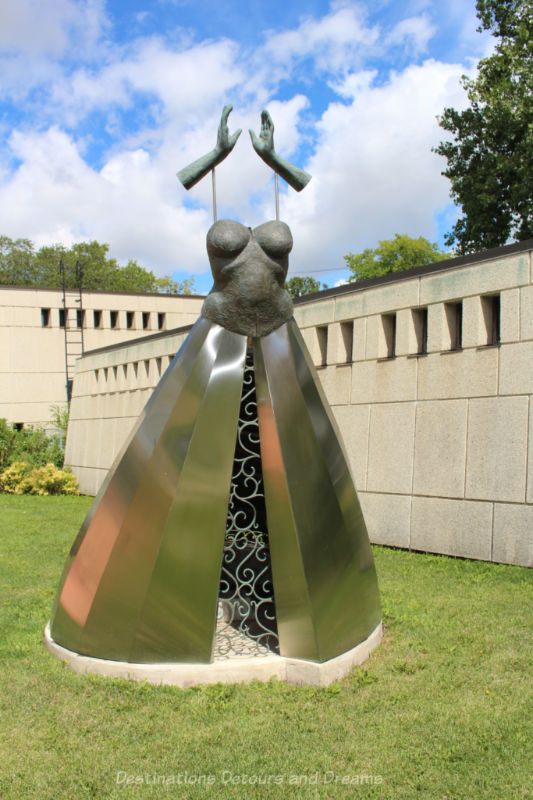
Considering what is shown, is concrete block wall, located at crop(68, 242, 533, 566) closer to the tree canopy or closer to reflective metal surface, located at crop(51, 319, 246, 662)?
reflective metal surface, located at crop(51, 319, 246, 662)

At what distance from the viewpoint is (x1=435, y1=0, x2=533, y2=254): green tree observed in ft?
59.5

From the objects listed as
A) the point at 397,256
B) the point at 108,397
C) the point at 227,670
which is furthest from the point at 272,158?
the point at 397,256

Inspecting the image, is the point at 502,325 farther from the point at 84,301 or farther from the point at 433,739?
the point at 84,301

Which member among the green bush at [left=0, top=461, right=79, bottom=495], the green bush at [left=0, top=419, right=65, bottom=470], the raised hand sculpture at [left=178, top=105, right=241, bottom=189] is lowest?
the green bush at [left=0, top=461, right=79, bottom=495]

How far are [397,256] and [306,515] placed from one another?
39593 millimetres

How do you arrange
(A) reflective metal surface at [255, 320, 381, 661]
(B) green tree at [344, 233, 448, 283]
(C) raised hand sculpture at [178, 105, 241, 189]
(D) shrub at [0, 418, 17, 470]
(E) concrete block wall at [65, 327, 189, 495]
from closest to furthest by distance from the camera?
(A) reflective metal surface at [255, 320, 381, 661], (C) raised hand sculpture at [178, 105, 241, 189], (E) concrete block wall at [65, 327, 189, 495], (D) shrub at [0, 418, 17, 470], (B) green tree at [344, 233, 448, 283]

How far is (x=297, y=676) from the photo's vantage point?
5.05 meters

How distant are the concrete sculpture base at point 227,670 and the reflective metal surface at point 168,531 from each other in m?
0.07

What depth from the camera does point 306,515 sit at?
5.08m

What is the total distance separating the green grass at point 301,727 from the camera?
12.4ft

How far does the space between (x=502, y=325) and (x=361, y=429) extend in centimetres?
314

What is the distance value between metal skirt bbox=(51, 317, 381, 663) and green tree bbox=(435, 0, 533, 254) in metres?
15.8

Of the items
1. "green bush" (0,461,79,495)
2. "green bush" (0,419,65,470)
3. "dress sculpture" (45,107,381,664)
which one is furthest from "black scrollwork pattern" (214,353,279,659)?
"green bush" (0,419,65,470)

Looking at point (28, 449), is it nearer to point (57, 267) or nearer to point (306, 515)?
point (306, 515)
